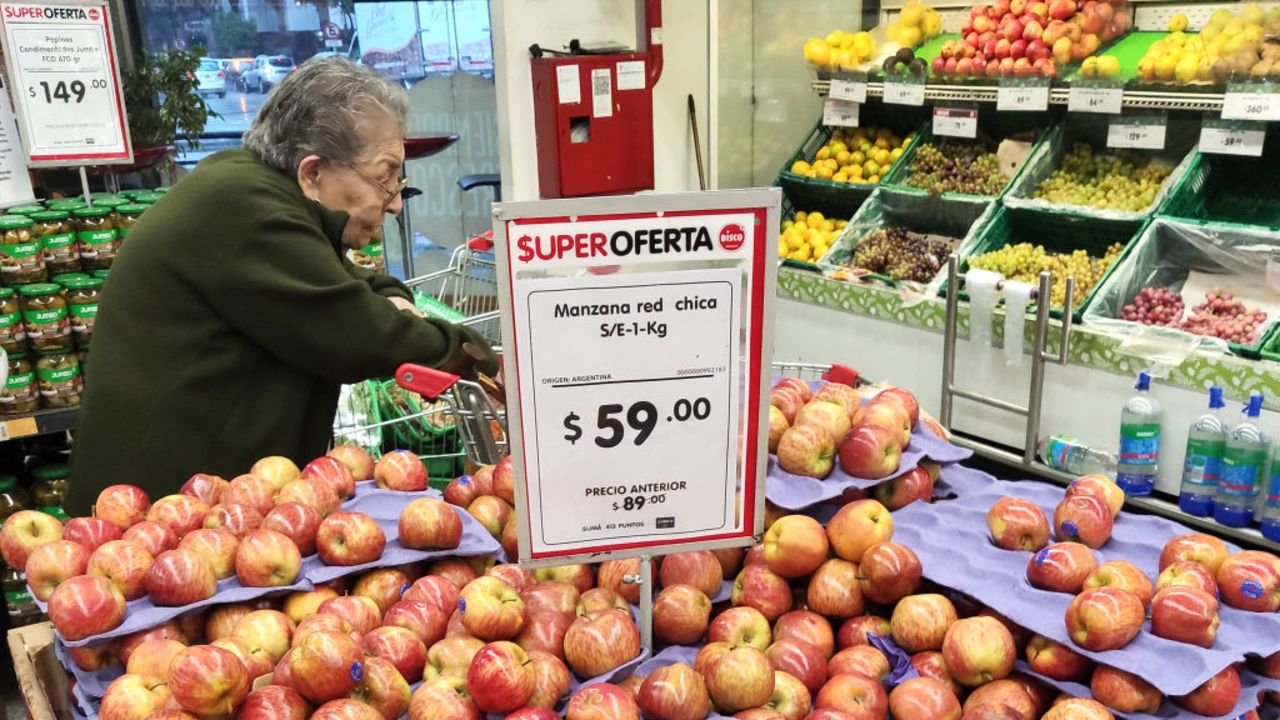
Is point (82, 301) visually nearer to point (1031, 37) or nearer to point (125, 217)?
point (125, 217)

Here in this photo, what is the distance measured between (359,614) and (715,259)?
0.77m

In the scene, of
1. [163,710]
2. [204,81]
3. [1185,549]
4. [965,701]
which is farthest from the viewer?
[204,81]

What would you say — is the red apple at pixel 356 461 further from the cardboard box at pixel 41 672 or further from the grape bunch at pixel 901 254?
the grape bunch at pixel 901 254

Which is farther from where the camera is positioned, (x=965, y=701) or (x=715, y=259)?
(x=965, y=701)

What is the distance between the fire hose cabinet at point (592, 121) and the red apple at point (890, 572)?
3.51m

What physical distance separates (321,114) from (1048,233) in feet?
10.9

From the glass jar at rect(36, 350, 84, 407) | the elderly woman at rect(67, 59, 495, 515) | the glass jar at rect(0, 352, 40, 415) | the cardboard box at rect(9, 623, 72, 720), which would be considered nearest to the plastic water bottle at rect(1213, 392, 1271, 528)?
the elderly woman at rect(67, 59, 495, 515)

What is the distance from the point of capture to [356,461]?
2080 millimetres

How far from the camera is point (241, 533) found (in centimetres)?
173

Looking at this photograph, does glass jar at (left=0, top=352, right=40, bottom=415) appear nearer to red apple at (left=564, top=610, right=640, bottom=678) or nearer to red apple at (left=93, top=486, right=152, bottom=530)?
red apple at (left=93, top=486, right=152, bottom=530)

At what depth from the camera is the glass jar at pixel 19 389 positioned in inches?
132

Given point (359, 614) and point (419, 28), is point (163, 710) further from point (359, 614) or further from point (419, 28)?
point (419, 28)

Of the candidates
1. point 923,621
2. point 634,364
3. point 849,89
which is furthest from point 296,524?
point 849,89

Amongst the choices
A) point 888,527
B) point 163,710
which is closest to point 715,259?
point 888,527
